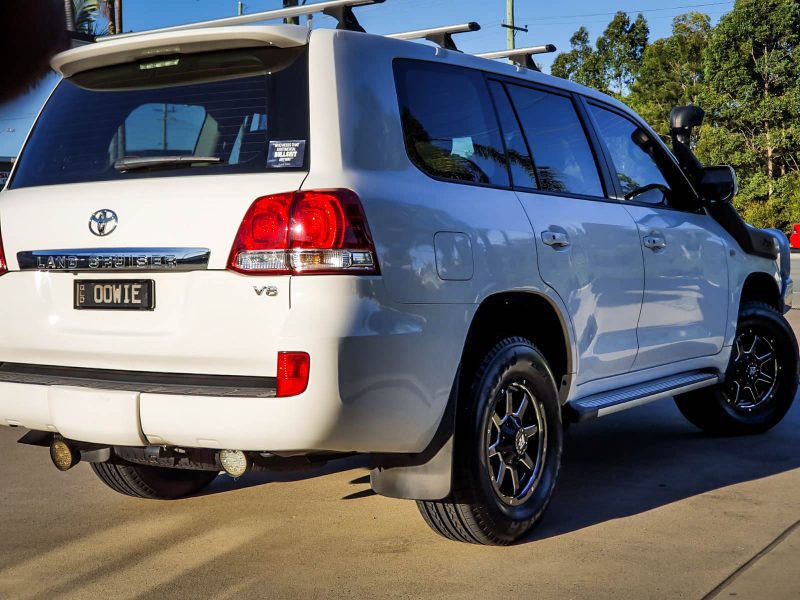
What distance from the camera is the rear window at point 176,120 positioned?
3820 millimetres

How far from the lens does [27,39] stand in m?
16.4

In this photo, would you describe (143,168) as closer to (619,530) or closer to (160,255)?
(160,255)

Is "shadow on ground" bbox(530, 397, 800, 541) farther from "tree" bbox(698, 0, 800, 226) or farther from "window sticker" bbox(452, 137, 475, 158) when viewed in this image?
"tree" bbox(698, 0, 800, 226)

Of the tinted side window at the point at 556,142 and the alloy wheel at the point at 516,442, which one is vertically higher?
the tinted side window at the point at 556,142

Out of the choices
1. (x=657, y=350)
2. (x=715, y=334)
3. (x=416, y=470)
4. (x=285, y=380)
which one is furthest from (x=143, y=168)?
(x=715, y=334)

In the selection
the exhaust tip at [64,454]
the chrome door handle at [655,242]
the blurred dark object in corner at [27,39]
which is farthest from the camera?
the blurred dark object in corner at [27,39]

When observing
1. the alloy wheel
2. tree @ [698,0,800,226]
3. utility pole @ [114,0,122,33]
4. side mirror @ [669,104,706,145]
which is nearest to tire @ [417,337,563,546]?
the alloy wheel

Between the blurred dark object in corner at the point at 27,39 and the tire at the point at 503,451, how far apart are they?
41.7 ft

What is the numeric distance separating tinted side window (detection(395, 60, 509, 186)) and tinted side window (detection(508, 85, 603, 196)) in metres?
0.28

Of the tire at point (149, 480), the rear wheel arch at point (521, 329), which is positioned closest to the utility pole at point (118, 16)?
the tire at point (149, 480)

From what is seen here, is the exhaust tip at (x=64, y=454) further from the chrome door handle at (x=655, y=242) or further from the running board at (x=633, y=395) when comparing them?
Answer: the chrome door handle at (x=655, y=242)

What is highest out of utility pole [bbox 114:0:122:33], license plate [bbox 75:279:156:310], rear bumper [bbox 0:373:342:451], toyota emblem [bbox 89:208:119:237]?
utility pole [bbox 114:0:122:33]

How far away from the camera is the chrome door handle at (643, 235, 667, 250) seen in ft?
17.7

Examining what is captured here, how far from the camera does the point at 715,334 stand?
609 cm
